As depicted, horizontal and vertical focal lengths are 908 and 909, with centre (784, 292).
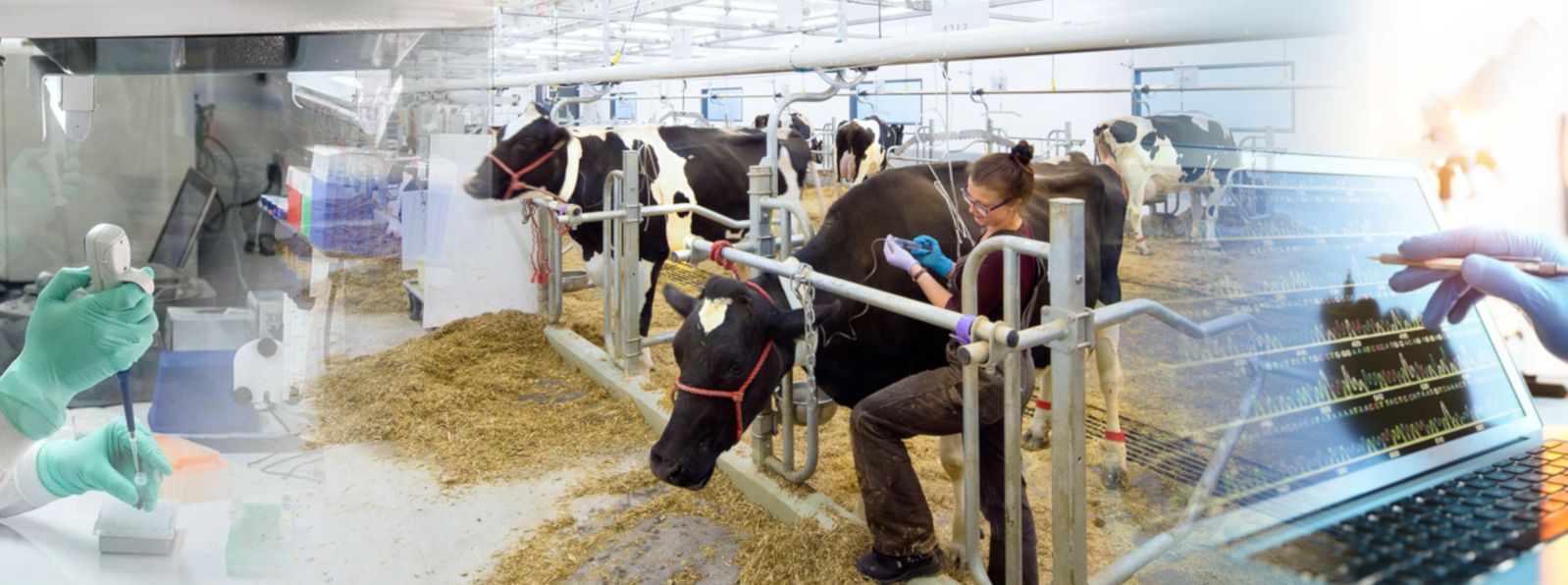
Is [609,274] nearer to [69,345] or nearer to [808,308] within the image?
[808,308]

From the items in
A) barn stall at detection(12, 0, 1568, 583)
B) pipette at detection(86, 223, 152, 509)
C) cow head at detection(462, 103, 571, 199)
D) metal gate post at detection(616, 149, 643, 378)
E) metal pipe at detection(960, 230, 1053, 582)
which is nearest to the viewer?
barn stall at detection(12, 0, 1568, 583)

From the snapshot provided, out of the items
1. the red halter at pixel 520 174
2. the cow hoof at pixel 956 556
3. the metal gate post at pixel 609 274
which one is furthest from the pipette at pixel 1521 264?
the red halter at pixel 520 174

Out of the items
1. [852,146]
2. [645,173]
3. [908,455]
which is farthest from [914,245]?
[852,146]

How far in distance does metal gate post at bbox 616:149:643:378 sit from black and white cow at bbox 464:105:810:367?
36 cm

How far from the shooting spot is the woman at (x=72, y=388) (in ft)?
4.26

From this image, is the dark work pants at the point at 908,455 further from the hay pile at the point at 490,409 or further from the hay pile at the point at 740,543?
the hay pile at the point at 490,409

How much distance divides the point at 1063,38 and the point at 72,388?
190 centimetres

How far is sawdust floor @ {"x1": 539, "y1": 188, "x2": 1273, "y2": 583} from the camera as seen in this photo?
190 centimetres

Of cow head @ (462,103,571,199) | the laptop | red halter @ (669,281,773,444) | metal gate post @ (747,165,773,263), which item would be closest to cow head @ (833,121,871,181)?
cow head @ (462,103,571,199)

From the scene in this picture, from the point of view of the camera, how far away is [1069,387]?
4.94 ft

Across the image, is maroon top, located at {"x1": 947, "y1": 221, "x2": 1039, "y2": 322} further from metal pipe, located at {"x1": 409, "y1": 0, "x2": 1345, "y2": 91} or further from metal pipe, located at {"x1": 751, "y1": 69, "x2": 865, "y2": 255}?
metal pipe, located at {"x1": 751, "y1": 69, "x2": 865, "y2": 255}

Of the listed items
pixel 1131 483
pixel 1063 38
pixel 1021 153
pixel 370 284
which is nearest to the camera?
pixel 370 284

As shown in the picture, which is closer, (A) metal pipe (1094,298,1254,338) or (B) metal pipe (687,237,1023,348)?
(A) metal pipe (1094,298,1254,338)

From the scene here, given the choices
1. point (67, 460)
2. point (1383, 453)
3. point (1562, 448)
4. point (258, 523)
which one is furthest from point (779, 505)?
point (1562, 448)
